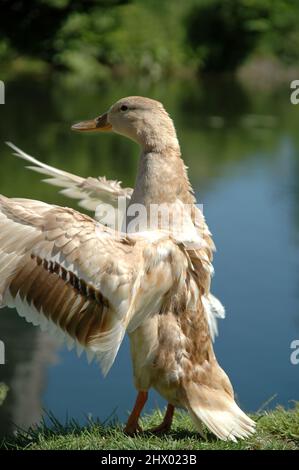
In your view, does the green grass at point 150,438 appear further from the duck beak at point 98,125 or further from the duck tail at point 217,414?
the duck beak at point 98,125

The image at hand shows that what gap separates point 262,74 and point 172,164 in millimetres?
29092

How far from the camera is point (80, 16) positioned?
2684 centimetres

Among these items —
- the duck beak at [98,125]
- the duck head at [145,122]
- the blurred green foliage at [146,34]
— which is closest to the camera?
Result: the duck head at [145,122]

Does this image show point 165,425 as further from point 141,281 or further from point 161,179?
point 161,179

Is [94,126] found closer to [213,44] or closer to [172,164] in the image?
[172,164]

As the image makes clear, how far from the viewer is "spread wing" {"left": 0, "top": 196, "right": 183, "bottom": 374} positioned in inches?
141

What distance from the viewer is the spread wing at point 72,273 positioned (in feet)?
11.8

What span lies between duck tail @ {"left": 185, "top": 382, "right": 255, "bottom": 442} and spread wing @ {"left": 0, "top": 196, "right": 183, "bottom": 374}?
1.51ft

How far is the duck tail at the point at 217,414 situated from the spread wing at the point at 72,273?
460mm

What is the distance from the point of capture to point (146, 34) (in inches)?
1117

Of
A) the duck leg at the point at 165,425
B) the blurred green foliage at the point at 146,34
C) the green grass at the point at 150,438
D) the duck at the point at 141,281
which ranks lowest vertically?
the green grass at the point at 150,438

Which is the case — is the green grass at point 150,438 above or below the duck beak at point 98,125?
below

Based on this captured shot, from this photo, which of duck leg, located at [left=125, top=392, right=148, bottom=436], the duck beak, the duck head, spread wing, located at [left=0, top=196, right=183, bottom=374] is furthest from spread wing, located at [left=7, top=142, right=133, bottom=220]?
duck leg, located at [left=125, top=392, right=148, bottom=436]

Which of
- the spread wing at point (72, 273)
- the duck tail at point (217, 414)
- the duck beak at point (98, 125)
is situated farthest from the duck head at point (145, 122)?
the duck tail at point (217, 414)
